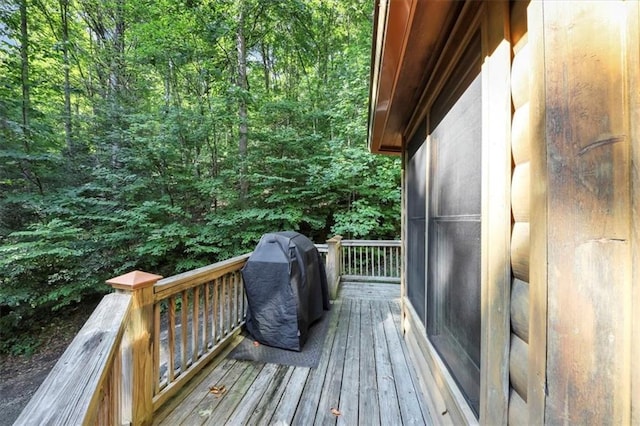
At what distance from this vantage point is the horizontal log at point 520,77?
739 mm

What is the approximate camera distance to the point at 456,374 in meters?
1.31

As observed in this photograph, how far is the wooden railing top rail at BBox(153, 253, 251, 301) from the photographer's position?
176cm

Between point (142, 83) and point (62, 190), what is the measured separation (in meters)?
3.79

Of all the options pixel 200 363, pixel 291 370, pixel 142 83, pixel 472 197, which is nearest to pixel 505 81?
pixel 472 197

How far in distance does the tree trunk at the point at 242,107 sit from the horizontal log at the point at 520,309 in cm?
650

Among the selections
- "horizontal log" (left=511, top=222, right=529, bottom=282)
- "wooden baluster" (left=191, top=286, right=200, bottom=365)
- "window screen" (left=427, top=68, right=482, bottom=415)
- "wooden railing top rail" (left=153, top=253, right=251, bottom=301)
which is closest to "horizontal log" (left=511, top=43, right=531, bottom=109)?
"window screen" (left=427, top=68, right=482, bottom=415)

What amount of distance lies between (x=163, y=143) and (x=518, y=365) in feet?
25.4

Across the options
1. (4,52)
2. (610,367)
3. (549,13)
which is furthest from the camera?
(4,52)

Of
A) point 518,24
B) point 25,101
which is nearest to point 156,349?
point 518,24

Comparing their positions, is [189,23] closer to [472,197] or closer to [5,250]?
[5,250]

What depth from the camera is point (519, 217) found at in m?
0.78

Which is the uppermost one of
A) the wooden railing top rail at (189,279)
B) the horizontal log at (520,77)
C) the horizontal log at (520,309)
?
the horizontal log at (520,77)

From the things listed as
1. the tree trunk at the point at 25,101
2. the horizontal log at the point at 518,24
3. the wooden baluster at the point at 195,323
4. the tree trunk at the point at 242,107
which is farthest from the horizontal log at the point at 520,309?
the tree trunk at the point at 25,101

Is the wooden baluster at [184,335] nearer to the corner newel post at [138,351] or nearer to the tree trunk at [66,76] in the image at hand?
the corner newel post at [138,351]
